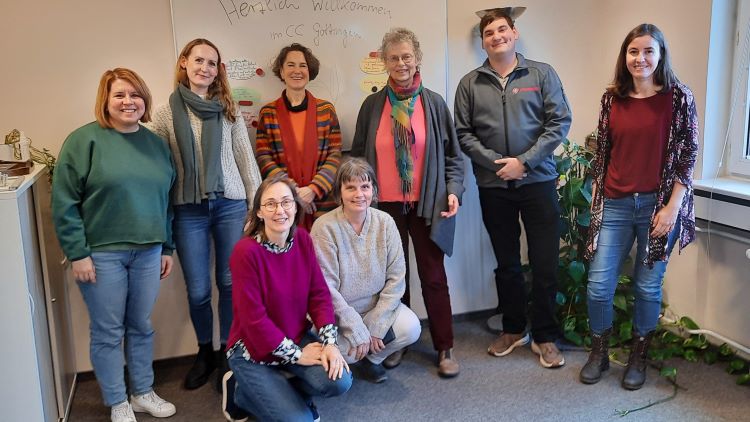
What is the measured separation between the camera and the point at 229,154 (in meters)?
2.56

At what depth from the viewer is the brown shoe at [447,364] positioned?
2.71 meters

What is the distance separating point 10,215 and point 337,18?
5.35 ft

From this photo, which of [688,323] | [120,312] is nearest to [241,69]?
[120,312]

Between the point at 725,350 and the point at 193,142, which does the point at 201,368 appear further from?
the point at 725,350

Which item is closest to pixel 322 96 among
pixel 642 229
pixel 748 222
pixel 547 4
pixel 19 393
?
pixel 547 4

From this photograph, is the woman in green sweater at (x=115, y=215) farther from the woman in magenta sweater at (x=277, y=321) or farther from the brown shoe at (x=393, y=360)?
the brown shoe at (x=393, y=360)

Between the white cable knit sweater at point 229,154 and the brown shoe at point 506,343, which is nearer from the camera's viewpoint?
the white cable knit sweater at point 229,154

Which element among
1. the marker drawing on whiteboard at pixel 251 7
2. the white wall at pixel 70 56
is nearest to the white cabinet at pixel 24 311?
the white wall at pixel 70 56

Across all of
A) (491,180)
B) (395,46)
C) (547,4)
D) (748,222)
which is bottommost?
(748,222)

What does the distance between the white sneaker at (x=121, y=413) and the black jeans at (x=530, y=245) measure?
168 centimetres

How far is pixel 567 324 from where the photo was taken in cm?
298

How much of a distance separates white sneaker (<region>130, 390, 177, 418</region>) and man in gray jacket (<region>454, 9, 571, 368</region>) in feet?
5.15

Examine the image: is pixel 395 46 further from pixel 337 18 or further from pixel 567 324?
pixel 567 324

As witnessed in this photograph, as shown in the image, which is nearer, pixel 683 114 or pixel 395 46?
pixel 683 114
